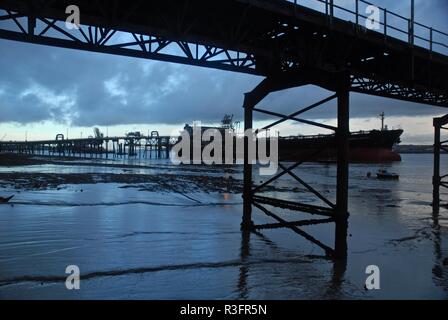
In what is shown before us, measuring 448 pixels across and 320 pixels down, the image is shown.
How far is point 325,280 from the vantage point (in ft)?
23.3

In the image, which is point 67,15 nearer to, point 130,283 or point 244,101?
point 244,101

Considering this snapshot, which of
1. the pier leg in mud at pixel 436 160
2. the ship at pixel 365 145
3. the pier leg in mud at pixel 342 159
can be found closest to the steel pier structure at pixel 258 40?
the pier leg in mud at pixel 342 159

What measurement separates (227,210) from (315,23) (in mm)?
7698

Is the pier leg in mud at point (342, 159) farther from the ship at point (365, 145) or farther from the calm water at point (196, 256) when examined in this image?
the ship at point (365, 145)

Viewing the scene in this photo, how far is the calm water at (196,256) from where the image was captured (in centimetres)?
637

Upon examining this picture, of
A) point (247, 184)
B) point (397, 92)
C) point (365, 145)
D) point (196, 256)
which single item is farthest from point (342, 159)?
point (365, 145)

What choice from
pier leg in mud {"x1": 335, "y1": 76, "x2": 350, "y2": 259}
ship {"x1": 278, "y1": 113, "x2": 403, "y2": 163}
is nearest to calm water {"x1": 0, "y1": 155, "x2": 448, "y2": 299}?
pier leg in mud {"x1": 335, "y1": 76, "x2": 350, "y2": 259}

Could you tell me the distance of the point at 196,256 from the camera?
8383 mm

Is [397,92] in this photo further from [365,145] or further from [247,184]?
[365,145]

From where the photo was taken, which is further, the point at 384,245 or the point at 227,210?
the point at 227,210

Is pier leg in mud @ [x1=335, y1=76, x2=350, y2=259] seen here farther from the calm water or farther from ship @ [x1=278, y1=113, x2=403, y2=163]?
ship @ [x1=278, y1=113, x2=403, y2=163]

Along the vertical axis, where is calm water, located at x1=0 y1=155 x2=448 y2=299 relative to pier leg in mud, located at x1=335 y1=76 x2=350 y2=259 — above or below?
below

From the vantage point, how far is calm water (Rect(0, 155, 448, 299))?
6.37 meters
